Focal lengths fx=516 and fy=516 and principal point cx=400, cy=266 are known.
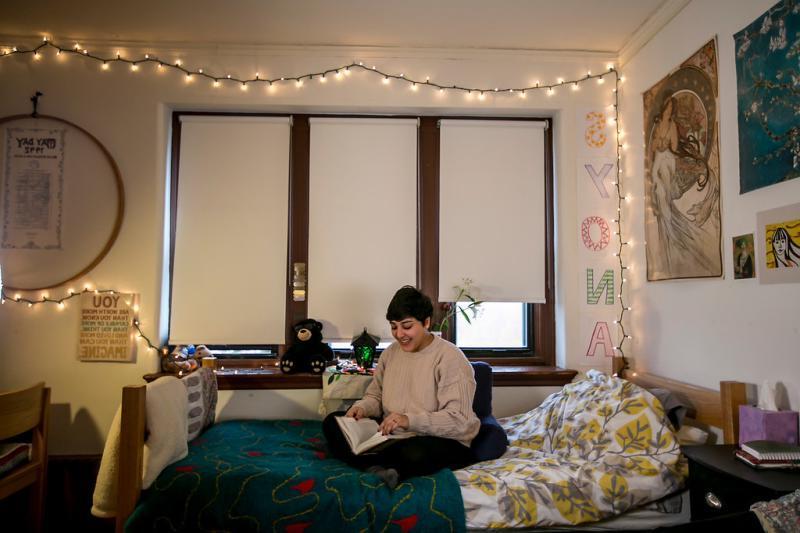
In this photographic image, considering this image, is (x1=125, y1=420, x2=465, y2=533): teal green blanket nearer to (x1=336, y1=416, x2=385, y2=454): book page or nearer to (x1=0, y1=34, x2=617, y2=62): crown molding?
(x1=336, y1=416, x2=385, y2=454): book page

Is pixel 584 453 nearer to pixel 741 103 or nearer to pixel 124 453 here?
pixel 741 103

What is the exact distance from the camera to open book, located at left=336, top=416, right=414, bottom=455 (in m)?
2.05

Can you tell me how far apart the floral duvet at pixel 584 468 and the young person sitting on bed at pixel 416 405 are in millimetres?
139

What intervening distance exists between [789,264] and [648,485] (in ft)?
3.13

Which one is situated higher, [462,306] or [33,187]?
[33,187]

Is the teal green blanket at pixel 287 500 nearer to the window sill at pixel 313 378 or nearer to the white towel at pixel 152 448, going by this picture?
the white towel at pixel 152 448

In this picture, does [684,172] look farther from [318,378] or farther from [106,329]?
[106,329]

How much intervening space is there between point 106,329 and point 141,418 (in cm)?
132

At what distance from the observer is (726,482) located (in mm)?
1661

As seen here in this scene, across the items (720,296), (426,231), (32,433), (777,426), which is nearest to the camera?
(777,426)

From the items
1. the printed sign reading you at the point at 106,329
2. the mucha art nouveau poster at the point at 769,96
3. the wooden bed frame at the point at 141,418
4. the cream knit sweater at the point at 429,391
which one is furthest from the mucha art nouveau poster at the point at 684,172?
the printed sign reading you at the point at 106,329

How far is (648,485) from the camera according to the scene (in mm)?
1924

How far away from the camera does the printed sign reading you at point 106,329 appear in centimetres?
291

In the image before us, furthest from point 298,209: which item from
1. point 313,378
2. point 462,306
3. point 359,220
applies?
point 462,306
